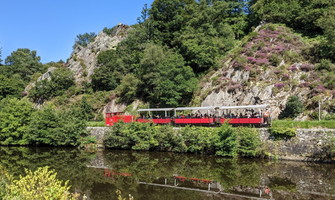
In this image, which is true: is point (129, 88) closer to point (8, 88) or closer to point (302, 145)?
point (302, 145)

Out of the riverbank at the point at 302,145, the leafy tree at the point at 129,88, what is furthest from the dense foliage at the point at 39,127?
the riverbank at the point at 302,145

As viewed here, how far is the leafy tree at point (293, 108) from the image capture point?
27.4 m

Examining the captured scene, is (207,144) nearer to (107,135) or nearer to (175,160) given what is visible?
(175,160)

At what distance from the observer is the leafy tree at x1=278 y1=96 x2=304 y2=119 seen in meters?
27.4

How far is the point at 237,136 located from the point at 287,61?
1783cm

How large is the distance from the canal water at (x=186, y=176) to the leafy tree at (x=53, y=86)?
32.2 metres

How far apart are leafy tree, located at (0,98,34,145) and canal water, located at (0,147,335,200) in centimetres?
976

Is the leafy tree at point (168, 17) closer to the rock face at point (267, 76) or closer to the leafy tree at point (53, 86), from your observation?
the rock face at point (267, 76)

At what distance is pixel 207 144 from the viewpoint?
24.8m

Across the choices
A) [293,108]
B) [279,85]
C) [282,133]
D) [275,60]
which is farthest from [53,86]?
[282,133]

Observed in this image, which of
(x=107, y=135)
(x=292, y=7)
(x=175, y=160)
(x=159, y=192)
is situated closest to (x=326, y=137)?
(x=175, y=160)

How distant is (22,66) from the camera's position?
263 ft

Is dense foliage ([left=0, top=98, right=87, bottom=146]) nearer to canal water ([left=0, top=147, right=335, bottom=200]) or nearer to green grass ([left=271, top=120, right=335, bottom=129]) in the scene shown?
canal water ([left=0, top=147, right=335, bottom=200])

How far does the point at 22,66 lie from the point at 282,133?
268 ft
